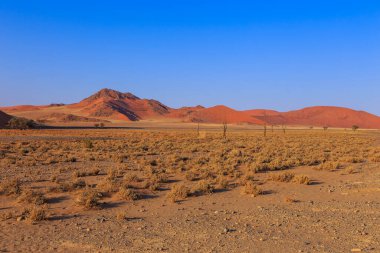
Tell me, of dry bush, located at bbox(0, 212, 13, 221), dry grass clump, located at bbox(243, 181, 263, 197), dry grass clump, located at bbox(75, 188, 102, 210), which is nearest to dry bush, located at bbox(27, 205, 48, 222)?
dry bush, located at bbox(0, 212, 13, 221)

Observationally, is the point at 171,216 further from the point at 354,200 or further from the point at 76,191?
the point at 354,200

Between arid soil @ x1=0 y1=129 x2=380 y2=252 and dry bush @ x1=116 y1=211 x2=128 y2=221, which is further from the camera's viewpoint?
dry bush @ x1=116 y1=211 x2=128 y2=221

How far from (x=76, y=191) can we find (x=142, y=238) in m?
5.85

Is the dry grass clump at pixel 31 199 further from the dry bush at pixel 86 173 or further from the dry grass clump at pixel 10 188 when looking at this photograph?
the dry bush at pixel 86 173

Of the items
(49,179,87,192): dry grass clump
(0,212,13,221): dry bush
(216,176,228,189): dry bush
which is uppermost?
(216,176,228,189): dry bush

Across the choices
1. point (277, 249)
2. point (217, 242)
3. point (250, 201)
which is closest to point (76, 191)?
point (250, 201)

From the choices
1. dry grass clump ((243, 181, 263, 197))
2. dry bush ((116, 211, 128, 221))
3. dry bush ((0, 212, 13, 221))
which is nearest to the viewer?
dry bush ((0, 212, 13, 221))

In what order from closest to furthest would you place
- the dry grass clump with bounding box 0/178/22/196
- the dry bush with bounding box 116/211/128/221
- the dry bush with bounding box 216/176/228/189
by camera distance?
the dry bush with bounding box 116/211/128/221, the dry grass clump with bounding box 0/178/22/196, the dry bush with bounding box 216/176/228/189

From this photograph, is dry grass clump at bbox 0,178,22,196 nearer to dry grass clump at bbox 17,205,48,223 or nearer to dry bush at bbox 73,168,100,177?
dry grass clump at bbox 17,205,48,223

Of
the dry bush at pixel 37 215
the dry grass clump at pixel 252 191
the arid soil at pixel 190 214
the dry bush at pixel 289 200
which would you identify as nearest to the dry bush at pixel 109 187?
the arid soil at pixel 190 214

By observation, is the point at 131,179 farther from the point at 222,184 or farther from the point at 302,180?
the point at 302,180

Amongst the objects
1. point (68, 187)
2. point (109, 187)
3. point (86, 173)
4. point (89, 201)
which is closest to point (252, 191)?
point (109, 187)

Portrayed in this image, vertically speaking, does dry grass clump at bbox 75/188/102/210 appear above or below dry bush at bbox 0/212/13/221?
above

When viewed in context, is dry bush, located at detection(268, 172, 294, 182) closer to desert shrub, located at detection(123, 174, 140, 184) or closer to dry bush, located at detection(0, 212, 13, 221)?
desert shrub, located at detection(123, 174, 140, 184)
